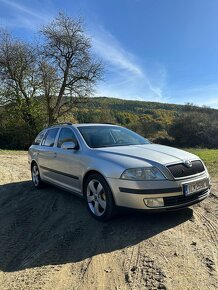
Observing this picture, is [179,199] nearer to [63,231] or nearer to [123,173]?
[123,173]

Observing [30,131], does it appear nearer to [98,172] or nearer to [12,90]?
[12,90]

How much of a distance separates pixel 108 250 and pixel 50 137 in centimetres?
390

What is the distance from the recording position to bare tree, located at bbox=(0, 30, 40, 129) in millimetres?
29016

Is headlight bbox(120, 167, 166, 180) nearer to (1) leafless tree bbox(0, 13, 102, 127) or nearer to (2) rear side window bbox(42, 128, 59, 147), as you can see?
(2) rear side window bbox(42, 128, 59, 147)

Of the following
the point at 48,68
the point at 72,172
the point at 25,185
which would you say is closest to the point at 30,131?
the point at 48,68

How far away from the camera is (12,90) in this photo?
2972cm

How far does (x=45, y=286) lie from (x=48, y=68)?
93.6ft

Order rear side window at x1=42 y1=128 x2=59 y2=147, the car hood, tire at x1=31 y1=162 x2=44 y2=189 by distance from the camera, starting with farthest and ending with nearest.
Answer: tire at x1=31 y1=162 x2=44 y2=189, rear side window at x1=42 y1=128 x2=59 y2=147, the car hood

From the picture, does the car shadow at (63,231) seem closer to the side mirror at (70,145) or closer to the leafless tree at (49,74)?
the side mirror at (70,145)

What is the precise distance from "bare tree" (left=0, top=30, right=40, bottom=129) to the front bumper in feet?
88.5

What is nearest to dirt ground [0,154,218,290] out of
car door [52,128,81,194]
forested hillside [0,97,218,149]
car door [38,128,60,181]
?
car door [52,128,81,194]

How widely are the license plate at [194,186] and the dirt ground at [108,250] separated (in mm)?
515

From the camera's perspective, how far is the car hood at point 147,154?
15.6ft

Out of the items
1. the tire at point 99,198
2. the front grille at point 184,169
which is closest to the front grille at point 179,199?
the front grille at point 184,169
